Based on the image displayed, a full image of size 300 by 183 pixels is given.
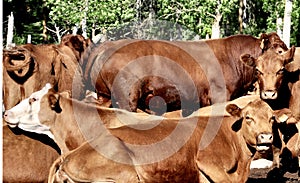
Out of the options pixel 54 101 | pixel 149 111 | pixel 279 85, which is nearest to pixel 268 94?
pixel 279 85

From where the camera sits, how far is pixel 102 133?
7859 millimetres

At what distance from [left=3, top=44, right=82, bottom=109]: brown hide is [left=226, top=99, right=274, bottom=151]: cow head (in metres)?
2.72

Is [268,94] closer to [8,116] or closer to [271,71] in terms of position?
[271,71]

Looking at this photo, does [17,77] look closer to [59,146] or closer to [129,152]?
[59,146]

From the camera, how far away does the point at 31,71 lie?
9539mm

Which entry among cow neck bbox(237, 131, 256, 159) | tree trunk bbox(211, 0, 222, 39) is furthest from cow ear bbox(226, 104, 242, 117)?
tree trunk bbox(211, 0, 222, 39)

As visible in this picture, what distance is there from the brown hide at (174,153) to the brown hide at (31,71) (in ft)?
6.83

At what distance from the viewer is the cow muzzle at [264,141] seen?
7637mm

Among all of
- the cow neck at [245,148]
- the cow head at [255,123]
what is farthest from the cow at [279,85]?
the cow head at [255,123]

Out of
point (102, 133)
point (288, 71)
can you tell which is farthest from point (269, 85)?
point (102, 133)

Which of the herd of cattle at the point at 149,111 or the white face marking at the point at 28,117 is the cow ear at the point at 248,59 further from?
the white face marking at the point at 28,117

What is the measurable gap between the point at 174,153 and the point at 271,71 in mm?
2412

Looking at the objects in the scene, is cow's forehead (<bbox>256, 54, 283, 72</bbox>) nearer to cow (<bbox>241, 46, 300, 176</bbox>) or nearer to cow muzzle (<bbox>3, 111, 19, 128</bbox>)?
cow (<bbox>241, 46, 300, 176</bbox>)

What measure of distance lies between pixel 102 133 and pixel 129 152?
0.50 m
